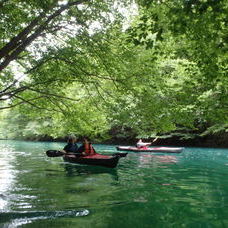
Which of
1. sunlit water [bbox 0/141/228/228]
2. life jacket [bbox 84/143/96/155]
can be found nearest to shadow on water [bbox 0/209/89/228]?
sunlit water [bbox 0/141/228/228]

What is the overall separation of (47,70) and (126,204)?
15.9ft

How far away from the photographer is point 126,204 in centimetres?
673

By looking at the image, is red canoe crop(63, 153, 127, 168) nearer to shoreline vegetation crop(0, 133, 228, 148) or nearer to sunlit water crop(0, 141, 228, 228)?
sunlit water crop(0, 141, 228, 228)

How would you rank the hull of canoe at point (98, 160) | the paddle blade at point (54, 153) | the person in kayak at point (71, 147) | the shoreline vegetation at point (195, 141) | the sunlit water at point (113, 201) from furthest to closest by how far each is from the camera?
the shoreline vegetation at point (195, 141), the person in kayak at point (71, 147), the paddle blade at point (54, 153), the hull of canoe at point (98, 160), the sunlit water at point (113, 201)

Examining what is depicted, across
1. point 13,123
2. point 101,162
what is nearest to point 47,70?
point 101,162

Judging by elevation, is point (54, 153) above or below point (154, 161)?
above

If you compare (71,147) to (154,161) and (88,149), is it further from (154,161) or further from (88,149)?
(154,161)

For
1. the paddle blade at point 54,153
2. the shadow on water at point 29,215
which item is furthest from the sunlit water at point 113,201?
the paddle blade at point 54,153

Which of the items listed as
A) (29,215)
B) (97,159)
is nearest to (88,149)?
(97,159)

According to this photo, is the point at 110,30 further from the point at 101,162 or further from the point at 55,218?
the point at 101,162

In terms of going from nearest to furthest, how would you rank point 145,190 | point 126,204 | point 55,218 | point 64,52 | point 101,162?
point 55,218 < point 126,204 < point 64,52 < point 145,190 < point 101,162

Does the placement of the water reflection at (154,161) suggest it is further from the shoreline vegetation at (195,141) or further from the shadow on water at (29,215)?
the shoreline vegetation at (195,141)

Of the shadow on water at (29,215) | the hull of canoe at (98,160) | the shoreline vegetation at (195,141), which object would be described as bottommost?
the shadow on water at (29,215)

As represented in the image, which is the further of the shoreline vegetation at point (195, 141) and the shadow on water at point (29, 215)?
the shoreline vegetation at point (195, 141)
